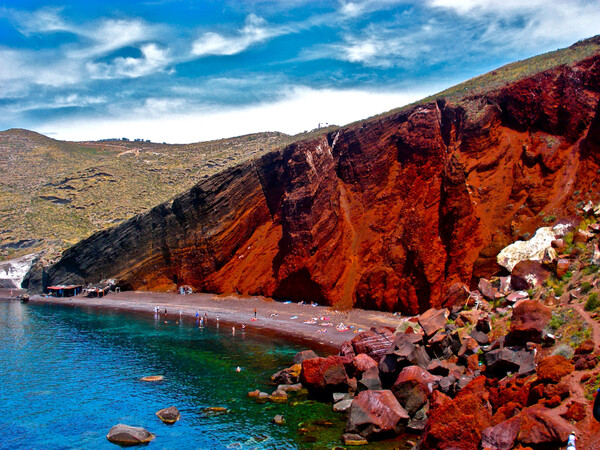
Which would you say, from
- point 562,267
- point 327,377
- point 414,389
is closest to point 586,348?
point 562,267

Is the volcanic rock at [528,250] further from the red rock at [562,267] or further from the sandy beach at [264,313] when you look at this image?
the sandy beach at [264,313]

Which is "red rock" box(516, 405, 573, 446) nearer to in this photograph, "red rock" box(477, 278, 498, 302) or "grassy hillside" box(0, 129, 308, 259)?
"red rock" box(477, 278, 498, 302)

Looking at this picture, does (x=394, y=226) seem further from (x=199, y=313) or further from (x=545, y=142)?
(x=199, y=313)

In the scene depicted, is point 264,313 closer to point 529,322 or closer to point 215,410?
point 215,410

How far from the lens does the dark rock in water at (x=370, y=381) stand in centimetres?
2158

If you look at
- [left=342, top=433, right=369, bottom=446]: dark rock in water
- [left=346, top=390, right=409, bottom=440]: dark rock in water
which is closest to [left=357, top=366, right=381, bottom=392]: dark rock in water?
[left=346, top=390, right=409, bottom=440]: dark rock in water

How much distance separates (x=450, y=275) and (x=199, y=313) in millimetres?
27977

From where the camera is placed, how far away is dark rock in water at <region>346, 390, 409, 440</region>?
59.5ft

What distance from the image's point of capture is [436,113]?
147 ft

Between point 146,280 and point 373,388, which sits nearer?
point 373,388

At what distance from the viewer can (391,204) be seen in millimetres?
45594

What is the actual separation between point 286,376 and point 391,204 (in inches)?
976

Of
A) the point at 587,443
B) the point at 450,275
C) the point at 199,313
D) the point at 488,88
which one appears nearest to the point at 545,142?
the point at 488,88

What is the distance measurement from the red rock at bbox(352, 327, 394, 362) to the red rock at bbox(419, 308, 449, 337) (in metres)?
2.42
